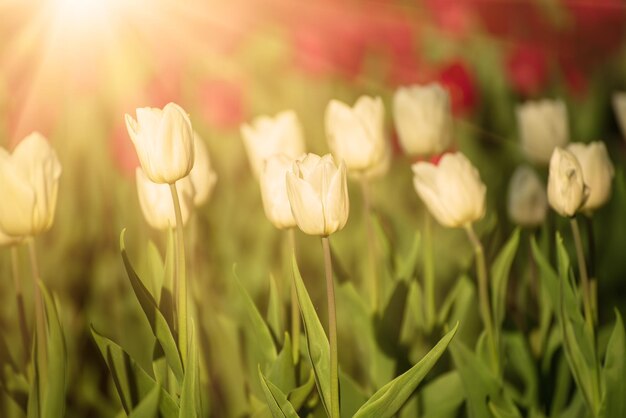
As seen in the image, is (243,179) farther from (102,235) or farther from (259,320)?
(259,320)

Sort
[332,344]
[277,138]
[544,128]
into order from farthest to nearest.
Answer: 1. [544,128]
2. [277,138]
3. [332,344]

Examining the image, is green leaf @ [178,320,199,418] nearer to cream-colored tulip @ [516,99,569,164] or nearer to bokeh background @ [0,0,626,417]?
bokeh background @ [0,0,626,417]

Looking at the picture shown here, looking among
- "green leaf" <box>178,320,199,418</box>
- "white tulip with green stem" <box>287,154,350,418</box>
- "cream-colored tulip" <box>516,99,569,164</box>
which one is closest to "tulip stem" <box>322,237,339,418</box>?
"white tulip with green stem" <box>287,154,350,418</box>

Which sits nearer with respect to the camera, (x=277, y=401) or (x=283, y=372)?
(x=277, y=401)

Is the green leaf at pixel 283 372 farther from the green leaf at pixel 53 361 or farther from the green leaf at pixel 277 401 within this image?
the green leaf at pixel 53 361

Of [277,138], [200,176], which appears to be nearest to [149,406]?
[200,176]

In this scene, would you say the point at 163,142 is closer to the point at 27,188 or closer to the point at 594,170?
the point at 27,188

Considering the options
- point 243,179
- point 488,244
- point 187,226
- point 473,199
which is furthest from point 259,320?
point 243,179
